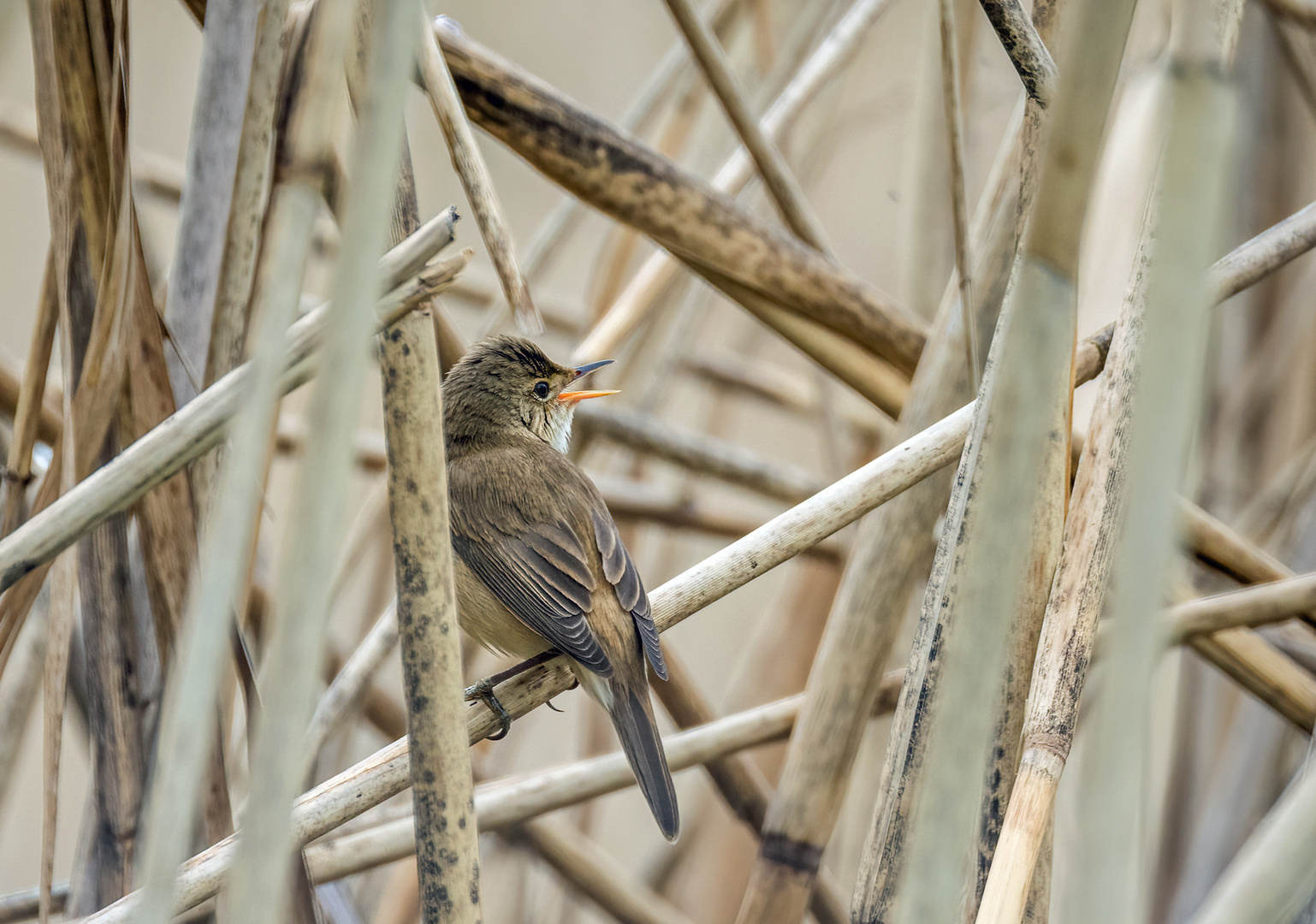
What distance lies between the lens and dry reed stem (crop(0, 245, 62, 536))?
1.21 m

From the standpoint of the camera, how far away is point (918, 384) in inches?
61.2

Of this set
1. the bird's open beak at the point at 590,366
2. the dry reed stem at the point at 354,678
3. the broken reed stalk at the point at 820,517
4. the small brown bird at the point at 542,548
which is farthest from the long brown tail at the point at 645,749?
the bird's open beak at the point at 590,366

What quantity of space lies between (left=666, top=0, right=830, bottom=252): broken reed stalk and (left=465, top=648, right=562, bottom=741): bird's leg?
828 millimetres

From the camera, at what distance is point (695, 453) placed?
2.34 meters

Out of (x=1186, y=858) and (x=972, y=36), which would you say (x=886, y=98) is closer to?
(x=972, y=36)

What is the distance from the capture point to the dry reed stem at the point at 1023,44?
112cm

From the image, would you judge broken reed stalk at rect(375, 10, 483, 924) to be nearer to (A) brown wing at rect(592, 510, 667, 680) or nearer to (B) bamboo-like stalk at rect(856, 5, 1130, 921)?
(B) bamboo-like stalk at rect(856, 5, 1130, 921)

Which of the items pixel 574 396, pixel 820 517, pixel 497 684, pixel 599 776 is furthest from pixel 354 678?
pixel 820 517

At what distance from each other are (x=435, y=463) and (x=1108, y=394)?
716mm

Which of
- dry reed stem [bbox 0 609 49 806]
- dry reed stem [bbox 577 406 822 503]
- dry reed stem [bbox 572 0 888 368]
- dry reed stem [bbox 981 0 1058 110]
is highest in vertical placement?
dry reed stem [bbox 572 0 888 368]

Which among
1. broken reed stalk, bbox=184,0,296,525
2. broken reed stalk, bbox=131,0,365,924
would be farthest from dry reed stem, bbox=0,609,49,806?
broken reed stalk, bbox=131,0,365,924

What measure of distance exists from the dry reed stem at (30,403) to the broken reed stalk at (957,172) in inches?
43.6

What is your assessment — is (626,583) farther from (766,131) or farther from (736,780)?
(766,131)

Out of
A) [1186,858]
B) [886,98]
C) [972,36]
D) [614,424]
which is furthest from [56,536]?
[886,98]
